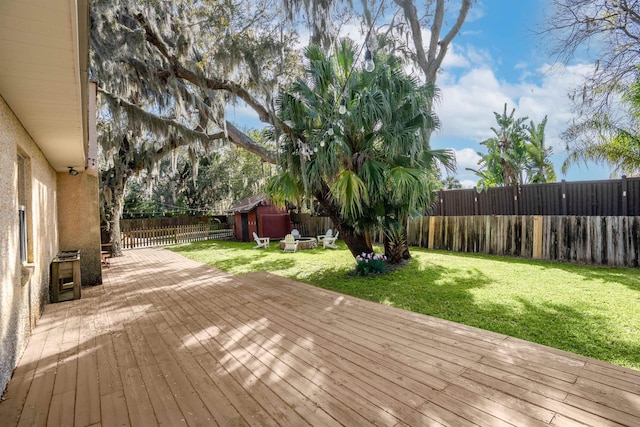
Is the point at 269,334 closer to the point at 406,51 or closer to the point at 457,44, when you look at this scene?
the point at 406,51

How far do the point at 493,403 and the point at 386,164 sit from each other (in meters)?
4.77

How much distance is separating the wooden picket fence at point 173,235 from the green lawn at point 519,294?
8.73 metres

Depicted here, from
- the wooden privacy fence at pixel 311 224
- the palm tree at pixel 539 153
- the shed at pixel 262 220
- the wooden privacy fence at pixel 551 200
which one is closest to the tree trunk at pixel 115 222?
the shed at pixel 262 220

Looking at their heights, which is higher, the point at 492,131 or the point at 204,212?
the point at 492,131

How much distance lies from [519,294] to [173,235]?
15469 millimetres

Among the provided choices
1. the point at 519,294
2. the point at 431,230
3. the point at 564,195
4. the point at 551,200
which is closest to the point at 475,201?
the point at 431,230

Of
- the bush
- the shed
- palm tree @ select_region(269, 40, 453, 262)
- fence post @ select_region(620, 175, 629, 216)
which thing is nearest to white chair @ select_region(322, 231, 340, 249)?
the shed

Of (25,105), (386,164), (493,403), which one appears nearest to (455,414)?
(493,403)

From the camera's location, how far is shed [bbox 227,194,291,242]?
15.3 metres

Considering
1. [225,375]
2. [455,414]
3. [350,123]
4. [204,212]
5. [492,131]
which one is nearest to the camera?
[455,414]

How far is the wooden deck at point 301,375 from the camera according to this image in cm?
Result: 199

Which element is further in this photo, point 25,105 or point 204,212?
point 204,212

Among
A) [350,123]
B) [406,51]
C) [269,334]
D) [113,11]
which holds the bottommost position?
[269,334]

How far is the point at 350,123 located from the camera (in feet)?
20.0
